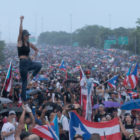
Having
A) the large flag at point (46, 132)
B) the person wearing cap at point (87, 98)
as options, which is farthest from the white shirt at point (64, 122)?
the person wearing cap at point (87, 98)

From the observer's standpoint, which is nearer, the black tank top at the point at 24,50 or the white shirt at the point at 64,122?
the black tank top at the point at 24,50

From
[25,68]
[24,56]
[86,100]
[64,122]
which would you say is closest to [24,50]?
[24,56]

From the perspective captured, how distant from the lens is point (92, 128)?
6613mm

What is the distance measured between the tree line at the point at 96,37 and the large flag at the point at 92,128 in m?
53.4

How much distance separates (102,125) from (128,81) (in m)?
9.88

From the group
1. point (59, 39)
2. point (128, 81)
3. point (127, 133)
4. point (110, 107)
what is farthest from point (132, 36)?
point (59, 39)

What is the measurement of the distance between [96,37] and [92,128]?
95.5 m

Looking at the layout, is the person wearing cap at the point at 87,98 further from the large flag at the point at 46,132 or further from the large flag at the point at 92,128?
the large flag at the point at 46,132

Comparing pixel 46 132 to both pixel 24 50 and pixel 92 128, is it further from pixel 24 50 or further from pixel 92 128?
pixel 24 50

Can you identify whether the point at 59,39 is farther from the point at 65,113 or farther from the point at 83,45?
the point at 65,113

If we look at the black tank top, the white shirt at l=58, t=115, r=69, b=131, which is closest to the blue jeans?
the black tank top

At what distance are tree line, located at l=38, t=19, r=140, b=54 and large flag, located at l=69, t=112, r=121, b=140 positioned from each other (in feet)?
175

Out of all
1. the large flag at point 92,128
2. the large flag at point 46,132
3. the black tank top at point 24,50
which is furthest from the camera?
the black tank top at point 24,50

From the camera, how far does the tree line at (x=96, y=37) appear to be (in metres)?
65.8
